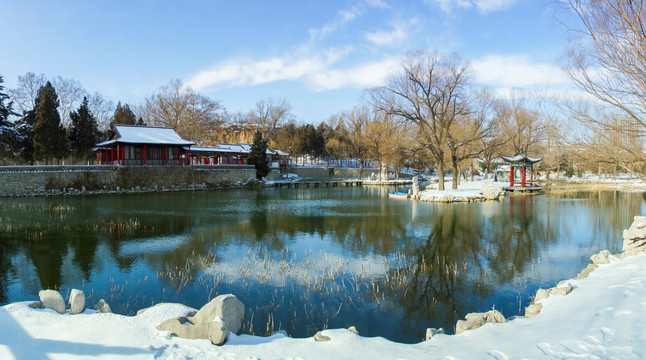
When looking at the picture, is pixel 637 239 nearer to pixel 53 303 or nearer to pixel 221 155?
pixel 53 303

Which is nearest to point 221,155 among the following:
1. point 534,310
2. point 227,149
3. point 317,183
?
point 227,149

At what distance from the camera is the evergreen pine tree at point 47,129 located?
31.0 m

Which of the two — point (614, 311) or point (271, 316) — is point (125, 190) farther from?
point (614, 311)

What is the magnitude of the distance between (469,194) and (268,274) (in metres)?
18.1

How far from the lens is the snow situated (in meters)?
3.92

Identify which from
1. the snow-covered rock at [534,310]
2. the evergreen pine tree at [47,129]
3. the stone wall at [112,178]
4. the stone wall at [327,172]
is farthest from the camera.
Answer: the stone wall at [327,172]

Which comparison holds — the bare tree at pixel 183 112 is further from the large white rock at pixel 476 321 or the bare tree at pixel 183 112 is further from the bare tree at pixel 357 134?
the large white rock at pixel 476 321

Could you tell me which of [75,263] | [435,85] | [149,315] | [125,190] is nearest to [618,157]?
[149,315]

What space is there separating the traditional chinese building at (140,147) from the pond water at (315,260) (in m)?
17.0

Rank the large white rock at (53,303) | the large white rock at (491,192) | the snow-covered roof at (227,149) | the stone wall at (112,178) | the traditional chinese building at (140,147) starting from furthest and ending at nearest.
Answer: the snow-covered roof at (227,149) < the traditional chinese building at (140,147) < the stone wall at (112,178) < the large white rock at (491,192) < the large white rock at (53,303)

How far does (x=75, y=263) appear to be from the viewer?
31.0ft

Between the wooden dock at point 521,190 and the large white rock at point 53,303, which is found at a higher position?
the wooden dock at point 521,190

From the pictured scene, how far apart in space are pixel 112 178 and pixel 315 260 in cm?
2753

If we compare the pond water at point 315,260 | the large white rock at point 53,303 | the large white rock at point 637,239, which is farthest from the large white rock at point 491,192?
the large white rock at point 53,303
